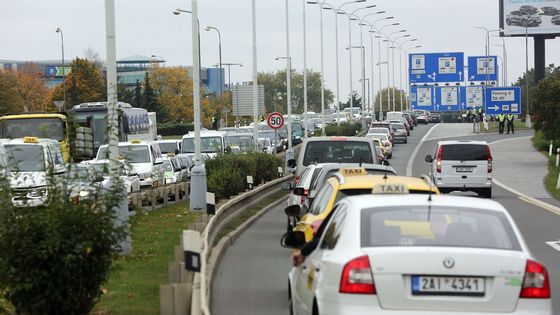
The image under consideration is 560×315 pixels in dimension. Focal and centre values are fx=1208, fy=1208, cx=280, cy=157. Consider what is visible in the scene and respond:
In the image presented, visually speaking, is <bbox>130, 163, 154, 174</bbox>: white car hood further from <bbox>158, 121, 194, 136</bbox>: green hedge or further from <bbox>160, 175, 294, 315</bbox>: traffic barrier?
<bbox>158, 121, 194, 136</bbox>: green hedge

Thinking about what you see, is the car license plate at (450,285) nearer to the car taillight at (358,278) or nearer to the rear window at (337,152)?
the car taillight at (358,278)

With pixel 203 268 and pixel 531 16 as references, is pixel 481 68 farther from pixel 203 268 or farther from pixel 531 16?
pixel 203 268

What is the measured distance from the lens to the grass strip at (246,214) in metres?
23.4

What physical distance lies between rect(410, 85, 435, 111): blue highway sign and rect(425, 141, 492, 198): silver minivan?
Answer: 8909 centimetres

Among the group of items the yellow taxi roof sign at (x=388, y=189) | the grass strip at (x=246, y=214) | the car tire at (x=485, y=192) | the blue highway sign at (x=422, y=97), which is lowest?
the car tire at (x=485, y=192)

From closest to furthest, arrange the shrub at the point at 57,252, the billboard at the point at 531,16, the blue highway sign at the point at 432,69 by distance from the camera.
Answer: the shrub at the point at 57,252, the billboard at the point at 531,16, the blue highway sign at the point at 432,69

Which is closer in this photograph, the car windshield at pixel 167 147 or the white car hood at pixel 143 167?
the white car hood at pixel 143 167

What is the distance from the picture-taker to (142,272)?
16281mm

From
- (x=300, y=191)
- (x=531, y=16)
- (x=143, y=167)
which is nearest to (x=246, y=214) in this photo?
(x=300, y=191)

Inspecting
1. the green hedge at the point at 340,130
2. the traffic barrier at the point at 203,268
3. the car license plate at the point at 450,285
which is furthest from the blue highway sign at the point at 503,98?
the car license plate at the point at 450,285

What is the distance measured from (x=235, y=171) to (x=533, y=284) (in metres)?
24.7

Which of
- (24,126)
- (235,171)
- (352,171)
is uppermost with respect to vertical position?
(24,126)

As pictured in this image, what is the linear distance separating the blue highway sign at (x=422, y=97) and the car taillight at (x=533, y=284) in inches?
4626

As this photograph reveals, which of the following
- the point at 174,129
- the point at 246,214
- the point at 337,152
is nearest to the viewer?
the point at 337,152
